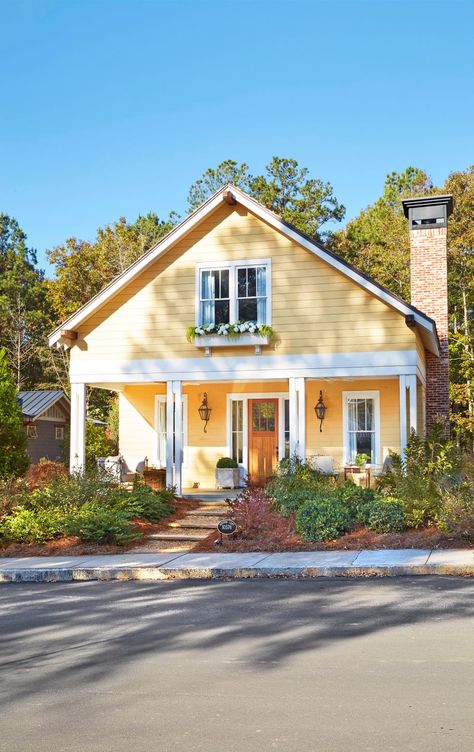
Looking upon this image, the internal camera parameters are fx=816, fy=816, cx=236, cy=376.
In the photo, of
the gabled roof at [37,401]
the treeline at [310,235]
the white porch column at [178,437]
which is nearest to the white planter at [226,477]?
the white porch column at [178,437]

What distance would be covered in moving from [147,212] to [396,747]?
42290mm

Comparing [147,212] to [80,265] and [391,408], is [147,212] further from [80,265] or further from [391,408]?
[391,408]

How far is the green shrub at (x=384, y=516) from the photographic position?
13.1 meters

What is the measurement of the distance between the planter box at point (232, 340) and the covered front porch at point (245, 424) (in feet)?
3.07

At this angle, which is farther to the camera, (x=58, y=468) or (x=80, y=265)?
(x=80, y=265)

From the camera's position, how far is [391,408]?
1978 centimetres

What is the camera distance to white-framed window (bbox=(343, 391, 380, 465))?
64.9 ft

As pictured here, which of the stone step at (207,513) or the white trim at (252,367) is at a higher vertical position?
the white trim at (252,367)

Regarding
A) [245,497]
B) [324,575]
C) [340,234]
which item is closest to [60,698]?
[324,575]

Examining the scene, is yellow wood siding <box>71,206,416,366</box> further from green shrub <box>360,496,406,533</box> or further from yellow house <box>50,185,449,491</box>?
green shrub <box>360,496,406,533</box>

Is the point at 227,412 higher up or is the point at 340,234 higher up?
the point at 340,234

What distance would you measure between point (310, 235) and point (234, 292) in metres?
20.1

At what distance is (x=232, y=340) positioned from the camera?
725 inches

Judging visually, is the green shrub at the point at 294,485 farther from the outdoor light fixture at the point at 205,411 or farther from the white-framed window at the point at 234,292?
the outdoor light fixture at the point at 205,411
